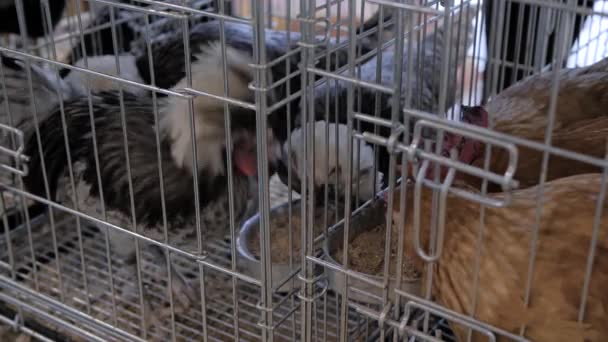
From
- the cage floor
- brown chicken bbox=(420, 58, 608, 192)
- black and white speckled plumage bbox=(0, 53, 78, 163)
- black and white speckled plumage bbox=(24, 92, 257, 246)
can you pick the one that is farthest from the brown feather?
black and white speckled plumage bbox=(0, 53, 78, 163)

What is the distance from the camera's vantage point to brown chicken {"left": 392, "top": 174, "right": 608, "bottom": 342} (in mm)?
768

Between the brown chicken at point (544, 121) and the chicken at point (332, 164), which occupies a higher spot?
the brown chicken at point (544, 121)

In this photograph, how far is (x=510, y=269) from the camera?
0.79 m

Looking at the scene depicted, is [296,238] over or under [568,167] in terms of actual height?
under

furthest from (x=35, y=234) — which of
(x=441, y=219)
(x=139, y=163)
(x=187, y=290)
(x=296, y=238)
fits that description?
(x=441, y=219)

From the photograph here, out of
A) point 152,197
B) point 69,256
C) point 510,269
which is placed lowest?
point 69,256

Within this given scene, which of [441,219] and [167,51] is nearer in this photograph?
[441,219]

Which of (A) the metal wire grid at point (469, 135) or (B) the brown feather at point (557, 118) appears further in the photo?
(B) the brown feather at point (557, 118)

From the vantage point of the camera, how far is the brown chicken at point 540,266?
0.77 m

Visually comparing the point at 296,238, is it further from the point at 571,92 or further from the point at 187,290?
the point at 571,92

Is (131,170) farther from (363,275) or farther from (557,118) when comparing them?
(557,118)

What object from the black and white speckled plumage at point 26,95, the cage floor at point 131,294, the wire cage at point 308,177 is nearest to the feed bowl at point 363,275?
the wire cage at point 308,177

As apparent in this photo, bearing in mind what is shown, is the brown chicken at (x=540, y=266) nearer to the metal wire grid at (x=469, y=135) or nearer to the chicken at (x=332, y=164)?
the metal wire grid at (x=469, y=135)

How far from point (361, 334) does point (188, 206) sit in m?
0.35
